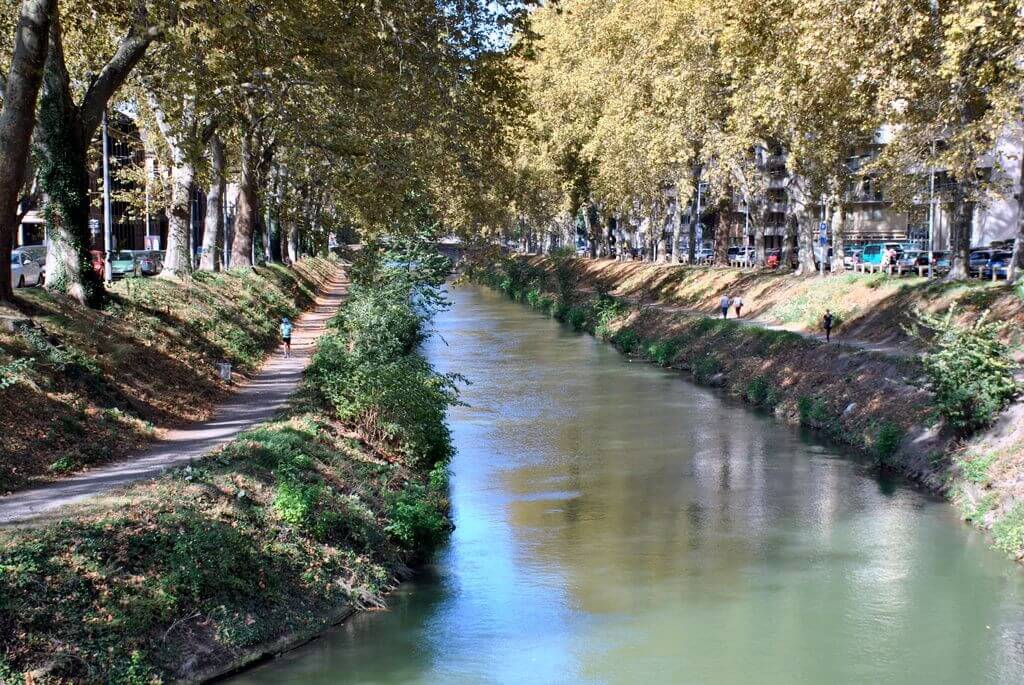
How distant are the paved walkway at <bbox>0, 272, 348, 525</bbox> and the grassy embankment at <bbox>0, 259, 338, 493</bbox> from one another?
36cm

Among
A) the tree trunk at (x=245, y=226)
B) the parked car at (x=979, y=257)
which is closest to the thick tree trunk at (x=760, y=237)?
the parked car at (x=979, y=257)

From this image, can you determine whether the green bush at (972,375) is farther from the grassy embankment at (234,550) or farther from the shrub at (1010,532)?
the grassy embankment at (234,550)

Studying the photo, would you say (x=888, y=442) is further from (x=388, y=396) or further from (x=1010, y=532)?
(x=388, y=396)

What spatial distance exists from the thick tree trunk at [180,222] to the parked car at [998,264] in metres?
27.7

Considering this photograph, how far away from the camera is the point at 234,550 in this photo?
14.8m

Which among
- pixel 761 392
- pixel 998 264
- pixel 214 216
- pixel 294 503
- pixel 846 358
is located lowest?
pixel 294 503

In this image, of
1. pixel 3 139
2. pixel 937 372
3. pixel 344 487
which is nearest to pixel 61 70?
pixel 3 139

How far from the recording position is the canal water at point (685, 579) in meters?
14.7

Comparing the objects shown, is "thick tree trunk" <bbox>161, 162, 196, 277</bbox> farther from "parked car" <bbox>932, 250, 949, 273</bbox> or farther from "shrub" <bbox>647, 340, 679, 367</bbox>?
"parked car" <bbox>932, 250, 949, 273</bbox>

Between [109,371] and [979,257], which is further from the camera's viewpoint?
[979,257]

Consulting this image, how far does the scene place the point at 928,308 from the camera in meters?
33.3

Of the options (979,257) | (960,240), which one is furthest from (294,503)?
(979,257)

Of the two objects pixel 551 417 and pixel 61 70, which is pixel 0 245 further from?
pixel 551 417

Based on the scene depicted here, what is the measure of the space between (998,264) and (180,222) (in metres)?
33.7
